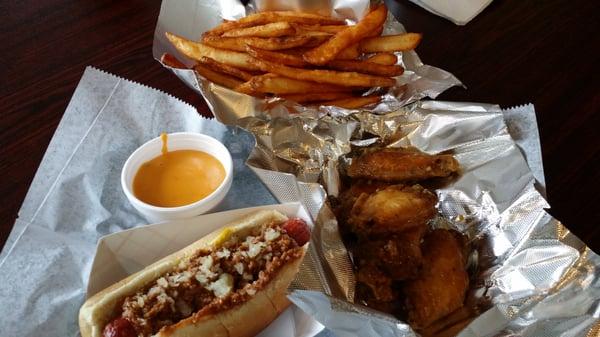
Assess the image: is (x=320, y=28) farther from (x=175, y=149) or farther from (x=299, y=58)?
(x=175, y=149)

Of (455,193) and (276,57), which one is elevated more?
(276,57)

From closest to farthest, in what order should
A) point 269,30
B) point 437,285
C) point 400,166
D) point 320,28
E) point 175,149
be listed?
point 437,285, point 400,166, point 175,149, point 269,30, point 320,28

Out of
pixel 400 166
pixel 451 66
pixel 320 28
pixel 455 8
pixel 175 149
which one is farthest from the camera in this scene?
pixel 455 8

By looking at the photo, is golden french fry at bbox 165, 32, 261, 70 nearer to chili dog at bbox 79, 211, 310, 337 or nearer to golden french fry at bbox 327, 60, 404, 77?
golden french fry at bbox 327, 60, 404, 77

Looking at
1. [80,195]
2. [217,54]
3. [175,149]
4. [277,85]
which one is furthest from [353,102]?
[80,195]

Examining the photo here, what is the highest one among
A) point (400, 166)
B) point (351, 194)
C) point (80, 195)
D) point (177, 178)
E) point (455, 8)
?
point (455, 8)

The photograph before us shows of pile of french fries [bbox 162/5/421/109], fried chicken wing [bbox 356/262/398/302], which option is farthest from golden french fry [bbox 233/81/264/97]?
fried chicken wing [bbox 356/262/398/302]

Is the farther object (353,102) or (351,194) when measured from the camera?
(353,102)
